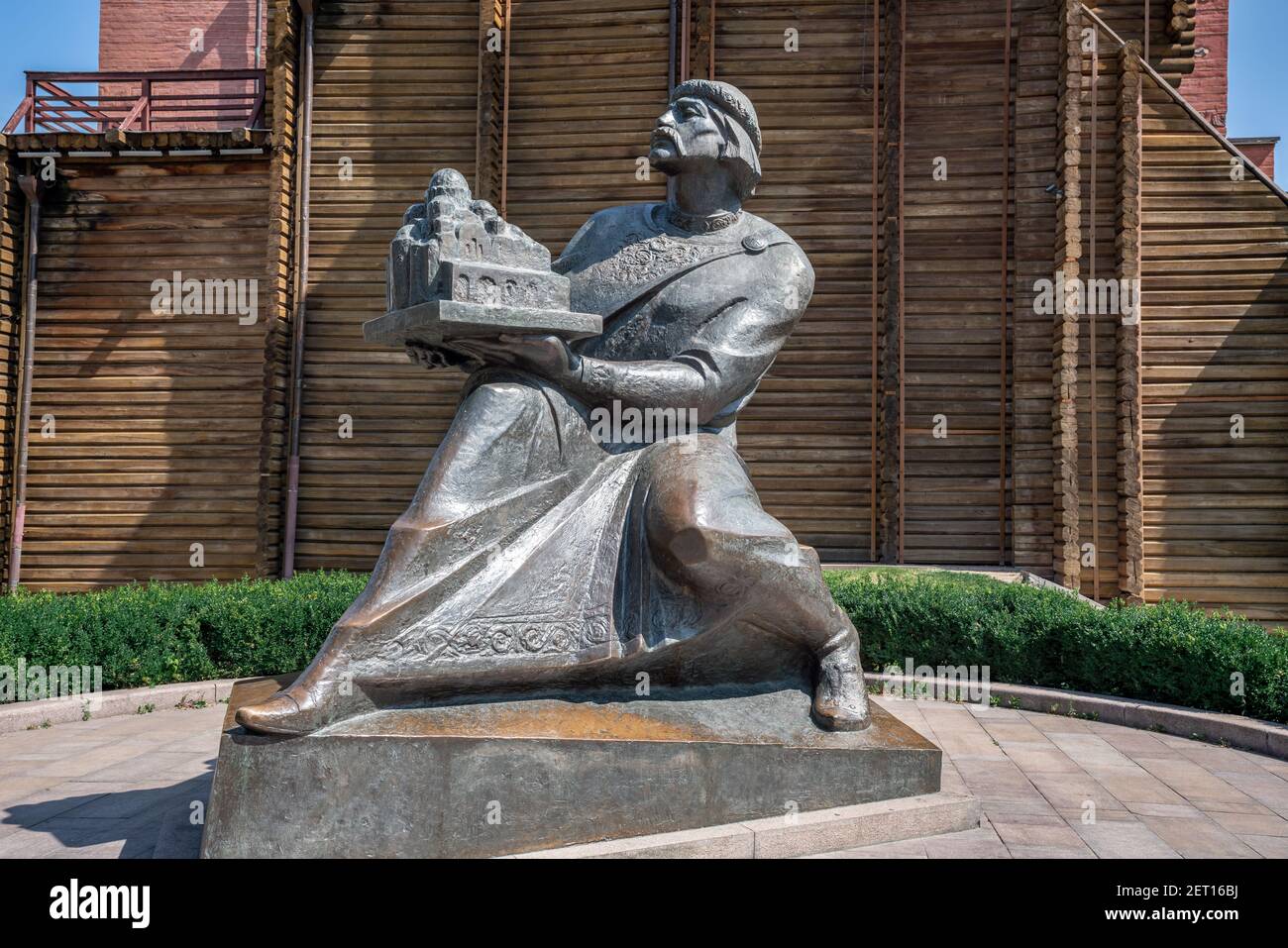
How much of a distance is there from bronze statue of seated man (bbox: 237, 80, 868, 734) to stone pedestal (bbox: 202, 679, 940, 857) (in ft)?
0.39

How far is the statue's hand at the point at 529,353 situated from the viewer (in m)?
3.58

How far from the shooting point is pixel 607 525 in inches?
146

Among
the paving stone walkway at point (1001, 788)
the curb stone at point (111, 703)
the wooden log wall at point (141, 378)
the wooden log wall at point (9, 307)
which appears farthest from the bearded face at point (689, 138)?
the wooden log wall at point (9, 307)

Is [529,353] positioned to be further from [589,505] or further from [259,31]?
[259,31]

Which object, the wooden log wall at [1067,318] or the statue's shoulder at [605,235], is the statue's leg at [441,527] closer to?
the statue's shoulder at [605,235]

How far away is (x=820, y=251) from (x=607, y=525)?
9.54m

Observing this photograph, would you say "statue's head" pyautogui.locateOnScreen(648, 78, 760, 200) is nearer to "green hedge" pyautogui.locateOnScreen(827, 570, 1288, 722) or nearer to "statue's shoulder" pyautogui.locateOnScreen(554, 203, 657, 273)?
"statue's shoulder" pyautogui.locateOnScreen(554, 203, 657, 273)

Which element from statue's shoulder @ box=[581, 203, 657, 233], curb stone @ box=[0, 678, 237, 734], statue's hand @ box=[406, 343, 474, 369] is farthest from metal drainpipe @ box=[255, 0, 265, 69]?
statue's hand @ box=[406, 343, 474, 369]

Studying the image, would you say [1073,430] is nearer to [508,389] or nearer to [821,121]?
[821,121]

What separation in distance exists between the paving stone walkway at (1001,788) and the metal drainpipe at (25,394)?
8.80 metres

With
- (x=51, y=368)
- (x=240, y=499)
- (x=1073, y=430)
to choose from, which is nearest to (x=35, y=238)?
(x=51, y=368)

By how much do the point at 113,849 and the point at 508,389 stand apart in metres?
2.07

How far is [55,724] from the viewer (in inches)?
230

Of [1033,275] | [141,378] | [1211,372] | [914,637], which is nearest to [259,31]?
[141,378]
